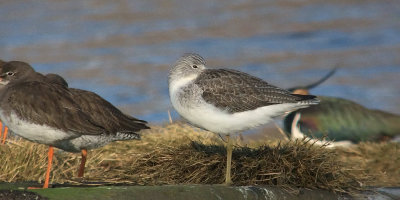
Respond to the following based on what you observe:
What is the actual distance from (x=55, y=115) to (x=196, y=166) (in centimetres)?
192

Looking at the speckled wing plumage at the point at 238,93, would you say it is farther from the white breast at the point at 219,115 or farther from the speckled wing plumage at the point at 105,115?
the speckled wing plumage at the point at 105,115

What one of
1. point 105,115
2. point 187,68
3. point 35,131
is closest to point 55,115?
point 35,131

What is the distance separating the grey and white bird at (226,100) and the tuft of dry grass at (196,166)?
533 mm

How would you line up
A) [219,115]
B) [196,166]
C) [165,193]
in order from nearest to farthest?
[165,193]
[219,115]
[196,166]

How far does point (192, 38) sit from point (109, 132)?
14.0m

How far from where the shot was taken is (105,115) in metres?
9.70

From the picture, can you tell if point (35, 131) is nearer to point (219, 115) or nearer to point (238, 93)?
point (219, 115)

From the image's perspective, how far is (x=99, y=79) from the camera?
20.4 m

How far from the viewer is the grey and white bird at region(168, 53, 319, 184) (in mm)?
9352

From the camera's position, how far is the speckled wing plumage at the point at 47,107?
9086mm

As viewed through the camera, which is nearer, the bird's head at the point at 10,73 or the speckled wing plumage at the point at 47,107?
the speckled wing plumage at the point at 47,107

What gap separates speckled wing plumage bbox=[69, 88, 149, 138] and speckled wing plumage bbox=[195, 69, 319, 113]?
972mm

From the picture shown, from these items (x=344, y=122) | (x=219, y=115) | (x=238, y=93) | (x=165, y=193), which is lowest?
(x=165, y=193)

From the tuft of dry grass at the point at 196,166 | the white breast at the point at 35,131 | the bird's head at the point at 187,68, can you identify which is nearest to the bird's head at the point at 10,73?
the white breast at the point at 35,131
